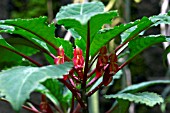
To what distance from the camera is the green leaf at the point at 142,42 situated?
0.56m

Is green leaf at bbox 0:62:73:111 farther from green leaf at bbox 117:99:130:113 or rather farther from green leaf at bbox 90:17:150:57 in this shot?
green leaf at bbox 117:99:130:113

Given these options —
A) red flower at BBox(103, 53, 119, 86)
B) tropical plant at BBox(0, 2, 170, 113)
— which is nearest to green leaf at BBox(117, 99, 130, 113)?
tropical plant at BBox(0, 2, 170, 113)

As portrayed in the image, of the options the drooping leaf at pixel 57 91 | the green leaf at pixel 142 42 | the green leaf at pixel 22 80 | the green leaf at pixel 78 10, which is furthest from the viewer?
the drooping leaf at pixel 57 91

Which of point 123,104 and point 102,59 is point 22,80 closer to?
point 102,59

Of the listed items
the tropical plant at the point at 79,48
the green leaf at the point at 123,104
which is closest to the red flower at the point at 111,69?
→ the tropical plant at the point at 79,48

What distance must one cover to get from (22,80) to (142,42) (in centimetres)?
27

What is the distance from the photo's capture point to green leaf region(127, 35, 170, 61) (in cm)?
56

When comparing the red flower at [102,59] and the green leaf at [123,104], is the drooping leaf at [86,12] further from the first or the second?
the green leaf at [123,104]

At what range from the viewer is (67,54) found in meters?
0.59

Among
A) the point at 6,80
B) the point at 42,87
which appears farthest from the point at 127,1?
the point at 6,80

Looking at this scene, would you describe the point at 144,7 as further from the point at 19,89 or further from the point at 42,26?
the point at 19,89

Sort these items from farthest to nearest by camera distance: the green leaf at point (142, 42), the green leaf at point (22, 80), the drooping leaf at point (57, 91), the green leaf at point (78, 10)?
1. the drooping leaf at point (57, 91)
2. the green leaf at point (142, 42)
3. the green leaf at point (78, 10)
4. the green leaf at point (22, 80)

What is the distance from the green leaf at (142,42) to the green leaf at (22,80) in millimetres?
178

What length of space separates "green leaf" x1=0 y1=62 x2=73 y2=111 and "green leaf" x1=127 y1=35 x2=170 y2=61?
0.18 meters
